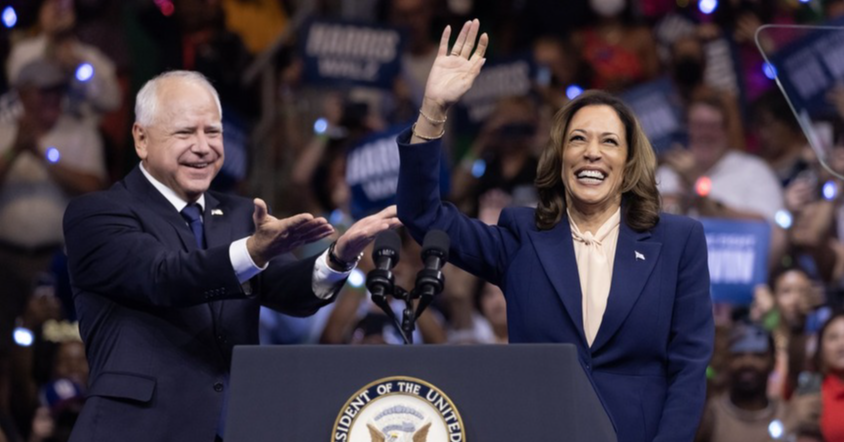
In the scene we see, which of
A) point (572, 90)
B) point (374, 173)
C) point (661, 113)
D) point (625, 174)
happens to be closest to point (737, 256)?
point (661, 113)

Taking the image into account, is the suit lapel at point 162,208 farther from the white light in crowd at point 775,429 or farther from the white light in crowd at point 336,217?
the white light in crowd at point 336,217

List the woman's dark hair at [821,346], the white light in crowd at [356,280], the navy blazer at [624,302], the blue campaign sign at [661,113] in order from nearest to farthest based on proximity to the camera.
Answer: the navy blazer at [624,302] → the woman's dark hair at [821,346] → the white light in crowd at [356,280] → the blue campaign sign at [661,113]

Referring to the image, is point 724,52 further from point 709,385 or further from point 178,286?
point 178,286

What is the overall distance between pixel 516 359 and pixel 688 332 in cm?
69

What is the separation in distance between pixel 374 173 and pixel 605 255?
3.87m

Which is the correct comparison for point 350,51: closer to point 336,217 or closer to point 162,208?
point 336,217

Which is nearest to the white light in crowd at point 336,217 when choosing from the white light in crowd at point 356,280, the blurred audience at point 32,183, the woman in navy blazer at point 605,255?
the white light in crowd at point 356,280

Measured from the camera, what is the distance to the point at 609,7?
25.3ft

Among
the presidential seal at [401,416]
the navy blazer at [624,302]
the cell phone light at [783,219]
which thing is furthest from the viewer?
the cell phone light at [783,219]

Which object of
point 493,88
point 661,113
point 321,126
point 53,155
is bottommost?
point 53,155

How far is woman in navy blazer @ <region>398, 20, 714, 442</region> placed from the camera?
3127 millimetres

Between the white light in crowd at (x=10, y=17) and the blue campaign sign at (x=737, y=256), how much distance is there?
3.61 metres

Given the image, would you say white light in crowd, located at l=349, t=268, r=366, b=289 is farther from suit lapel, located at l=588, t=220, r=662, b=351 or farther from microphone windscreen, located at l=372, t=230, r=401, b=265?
microphone windscreen, located at l=372, t=230, r=401, b=265

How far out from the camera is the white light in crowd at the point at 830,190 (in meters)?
6.42
